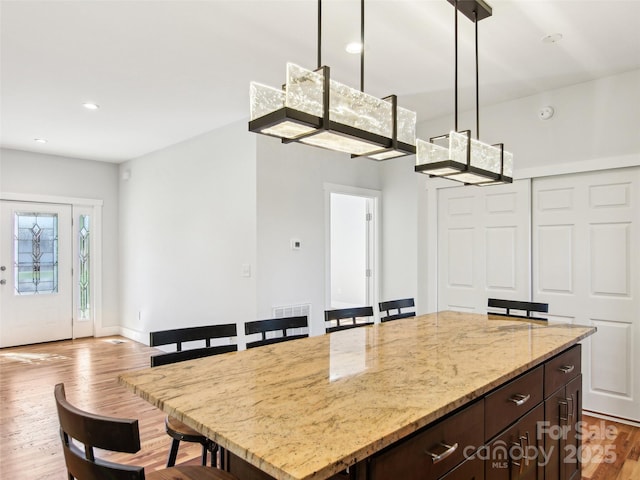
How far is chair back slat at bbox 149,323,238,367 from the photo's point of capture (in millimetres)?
1836

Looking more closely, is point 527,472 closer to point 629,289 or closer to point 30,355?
point 629,289

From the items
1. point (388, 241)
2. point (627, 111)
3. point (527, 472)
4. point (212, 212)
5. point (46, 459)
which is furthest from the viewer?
point (388, 241)

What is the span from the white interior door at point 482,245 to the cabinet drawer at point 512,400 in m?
2.26

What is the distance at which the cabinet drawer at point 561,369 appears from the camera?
1963 mm

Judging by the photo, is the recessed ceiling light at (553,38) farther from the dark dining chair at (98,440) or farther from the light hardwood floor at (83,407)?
the dark dining chair at (98,440)

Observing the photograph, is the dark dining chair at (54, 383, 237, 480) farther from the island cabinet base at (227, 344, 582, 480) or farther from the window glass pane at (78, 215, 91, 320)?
the window glass pane at (78, 215, 91, 320)

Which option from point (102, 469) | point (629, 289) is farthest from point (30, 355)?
point (629, 289)

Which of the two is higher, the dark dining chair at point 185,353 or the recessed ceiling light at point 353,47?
the recessed ceiling light at point 353,47

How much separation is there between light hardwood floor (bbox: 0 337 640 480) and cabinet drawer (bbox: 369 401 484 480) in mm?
1791

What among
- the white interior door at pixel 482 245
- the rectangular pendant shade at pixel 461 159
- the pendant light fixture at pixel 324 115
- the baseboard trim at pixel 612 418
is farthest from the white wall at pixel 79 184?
the baseboard trim at pixel 612 418

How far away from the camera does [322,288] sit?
477cm

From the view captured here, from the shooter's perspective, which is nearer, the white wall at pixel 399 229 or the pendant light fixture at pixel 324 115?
the pendant light fixture at pixel 324 115

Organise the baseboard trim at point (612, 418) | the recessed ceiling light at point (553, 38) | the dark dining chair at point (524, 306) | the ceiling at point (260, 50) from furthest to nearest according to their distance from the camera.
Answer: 1. the baseboard trim at point (612, 418)
2. the dark dining chair at point (524, 306)
3. the recessed ceiling light at point (553, 38)
4. the ceiling at point (260, 50)

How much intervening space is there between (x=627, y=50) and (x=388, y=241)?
3047 millimetres
